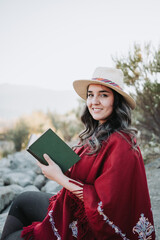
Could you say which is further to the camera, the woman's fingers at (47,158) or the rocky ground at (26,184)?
the rocky ground at (26,184)

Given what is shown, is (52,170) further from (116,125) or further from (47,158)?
(116,125)

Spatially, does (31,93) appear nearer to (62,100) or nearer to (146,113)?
(62,100)

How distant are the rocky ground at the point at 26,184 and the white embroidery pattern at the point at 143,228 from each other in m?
0.92

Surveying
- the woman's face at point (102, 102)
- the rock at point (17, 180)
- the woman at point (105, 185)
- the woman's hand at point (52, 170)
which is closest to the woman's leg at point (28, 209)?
the woman at point (105, 185)

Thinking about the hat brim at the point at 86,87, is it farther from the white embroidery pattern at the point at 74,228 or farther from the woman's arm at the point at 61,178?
the white embroidery pattern at the point at 74,228

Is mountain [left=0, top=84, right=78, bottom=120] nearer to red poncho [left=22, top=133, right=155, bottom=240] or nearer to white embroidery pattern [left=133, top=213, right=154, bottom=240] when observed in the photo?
red poncho [left=22, top=133, right=155, bottom=240]

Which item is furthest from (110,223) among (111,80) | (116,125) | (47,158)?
(111,80)

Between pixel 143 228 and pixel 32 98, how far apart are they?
8871 cm

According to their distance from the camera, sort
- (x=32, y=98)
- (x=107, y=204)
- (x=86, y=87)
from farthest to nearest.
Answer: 1. (x=32, y=98)
2. (x=86, y=87)
3. (x=107, y=204)

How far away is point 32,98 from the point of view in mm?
87500

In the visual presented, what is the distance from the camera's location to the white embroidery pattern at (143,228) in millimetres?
1521

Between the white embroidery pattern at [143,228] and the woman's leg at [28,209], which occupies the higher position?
the woman's leg at [28,209]

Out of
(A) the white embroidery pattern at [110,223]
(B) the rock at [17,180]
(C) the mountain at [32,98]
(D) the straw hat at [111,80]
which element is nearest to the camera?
(A) the white embroidery pattern at [110,223]

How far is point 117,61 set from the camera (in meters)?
6.25
